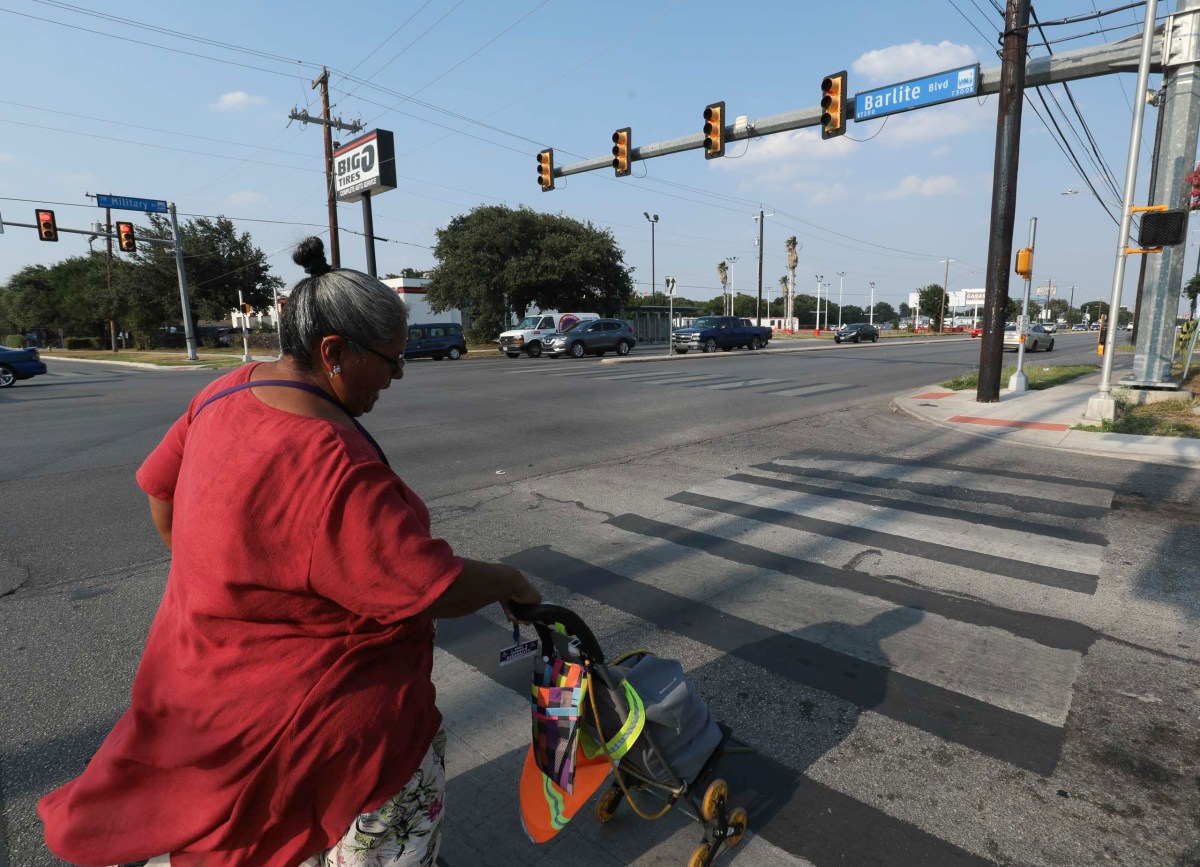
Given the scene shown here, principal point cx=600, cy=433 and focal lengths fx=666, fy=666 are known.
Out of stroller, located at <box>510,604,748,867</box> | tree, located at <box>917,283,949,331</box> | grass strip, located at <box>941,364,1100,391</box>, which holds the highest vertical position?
tree, located at <box>917,283,949,331</box>

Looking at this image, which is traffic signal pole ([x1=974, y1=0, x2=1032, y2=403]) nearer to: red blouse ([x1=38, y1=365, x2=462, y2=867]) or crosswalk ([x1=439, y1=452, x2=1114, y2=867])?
crosswalk ([x1=439, y1=452, x2=1114, y2=867])

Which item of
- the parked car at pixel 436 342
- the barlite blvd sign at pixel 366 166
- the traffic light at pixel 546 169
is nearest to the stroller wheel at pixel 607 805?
the traffic light at pixel 546 169

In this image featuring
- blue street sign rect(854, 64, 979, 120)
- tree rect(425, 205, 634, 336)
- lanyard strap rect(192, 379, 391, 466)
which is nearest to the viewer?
lanyard strap rect(192, 379, 391, 466)

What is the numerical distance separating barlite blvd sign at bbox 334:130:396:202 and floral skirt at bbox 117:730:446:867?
1168 inches

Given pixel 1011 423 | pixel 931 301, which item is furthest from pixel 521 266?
pixel 931 301

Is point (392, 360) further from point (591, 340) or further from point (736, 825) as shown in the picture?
point (591, 340)

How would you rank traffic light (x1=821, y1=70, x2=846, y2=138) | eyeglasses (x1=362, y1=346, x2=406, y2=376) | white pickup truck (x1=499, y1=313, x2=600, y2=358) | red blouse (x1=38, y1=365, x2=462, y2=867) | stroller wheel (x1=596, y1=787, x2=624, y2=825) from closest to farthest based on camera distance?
red blouse (x1=38, y1=365, x2=462, y2=867)
eyeglasses (x1=362, y1=346, x2=406, y2=376)
stroller wheel (x1=596, y1=787, x2=624, y2=825)
traffic light (x1=821, y1=70, x2=846, y2=138)
white pickup truck (x1=499, y1=313, x2=600, y2=358)

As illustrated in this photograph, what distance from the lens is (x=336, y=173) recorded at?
3091 centimetres

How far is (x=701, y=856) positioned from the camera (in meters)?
2.10

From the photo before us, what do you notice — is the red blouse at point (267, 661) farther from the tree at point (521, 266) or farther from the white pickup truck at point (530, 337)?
the tree at point (521, 266)

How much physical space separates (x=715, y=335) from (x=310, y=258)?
3202 centimetres

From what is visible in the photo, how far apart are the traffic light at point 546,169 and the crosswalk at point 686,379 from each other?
5679 millimetres

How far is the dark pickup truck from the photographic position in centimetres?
3250

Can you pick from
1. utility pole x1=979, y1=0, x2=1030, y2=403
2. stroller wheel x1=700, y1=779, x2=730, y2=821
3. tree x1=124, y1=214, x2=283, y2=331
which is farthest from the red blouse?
tree x1=124, y1=214, x2=283, y2=331
